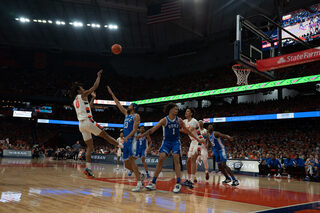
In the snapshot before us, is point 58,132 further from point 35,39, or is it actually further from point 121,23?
point 121,23

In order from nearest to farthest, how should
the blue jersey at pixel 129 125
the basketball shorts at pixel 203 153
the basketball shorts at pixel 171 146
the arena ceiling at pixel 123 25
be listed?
the blue jersey at pixel 129 125 < the basketball shorts at pixel 171 146 < the basketball shorts at pixel 203 153 < the arena ceiling at pixel 123 25

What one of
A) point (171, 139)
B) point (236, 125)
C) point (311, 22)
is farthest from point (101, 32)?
point (171, 139)

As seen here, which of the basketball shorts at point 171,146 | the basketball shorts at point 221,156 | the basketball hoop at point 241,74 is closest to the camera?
the basketball shorts at point 171,146

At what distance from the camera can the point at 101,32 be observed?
32.8 m

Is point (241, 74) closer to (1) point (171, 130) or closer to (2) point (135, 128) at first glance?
(1) point (171, 130)

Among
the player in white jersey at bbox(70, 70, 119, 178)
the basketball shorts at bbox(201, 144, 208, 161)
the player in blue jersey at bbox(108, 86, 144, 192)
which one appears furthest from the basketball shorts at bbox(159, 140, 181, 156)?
the basketball shorts at bbox(201, 144, 208, 161)

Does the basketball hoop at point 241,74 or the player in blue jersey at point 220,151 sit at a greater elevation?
the basketball hoop at point 241,74

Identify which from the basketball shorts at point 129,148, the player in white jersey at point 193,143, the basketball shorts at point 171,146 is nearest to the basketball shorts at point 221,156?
the player in white jersey at point 193,143

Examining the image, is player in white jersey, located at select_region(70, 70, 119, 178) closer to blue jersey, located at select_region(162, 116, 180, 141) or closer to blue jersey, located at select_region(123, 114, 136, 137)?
blue jersey, located at select_region(123, 114, 136, 137)

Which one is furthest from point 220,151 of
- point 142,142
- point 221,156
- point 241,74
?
point 241,74

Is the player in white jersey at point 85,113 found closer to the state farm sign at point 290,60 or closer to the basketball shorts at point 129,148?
the basketball shorts at point 129,148

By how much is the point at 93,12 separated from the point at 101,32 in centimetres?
376

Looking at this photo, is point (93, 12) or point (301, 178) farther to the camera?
point (93, 12)

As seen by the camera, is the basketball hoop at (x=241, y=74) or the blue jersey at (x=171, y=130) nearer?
the blue jersey at (x=171, y=130)
